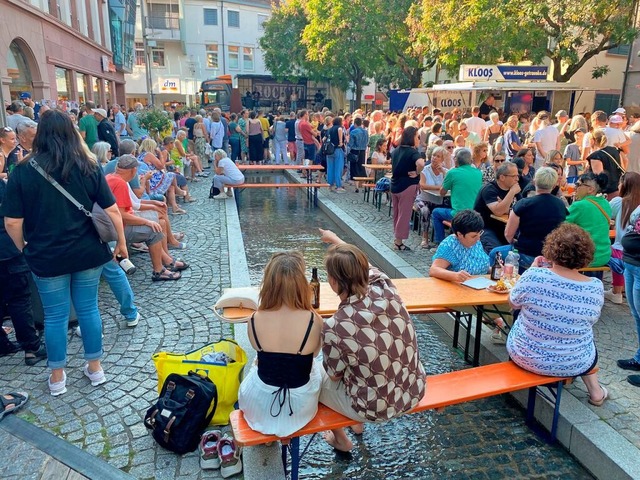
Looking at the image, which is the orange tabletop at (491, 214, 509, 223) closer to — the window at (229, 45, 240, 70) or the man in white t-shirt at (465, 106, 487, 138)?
the man in white t-shirt at (465, 106, 487, 138)

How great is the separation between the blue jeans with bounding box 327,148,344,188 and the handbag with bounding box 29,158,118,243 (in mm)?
8580

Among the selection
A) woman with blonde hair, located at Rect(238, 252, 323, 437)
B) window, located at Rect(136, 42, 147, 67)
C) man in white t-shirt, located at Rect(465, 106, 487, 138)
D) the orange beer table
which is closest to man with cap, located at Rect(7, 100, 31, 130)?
the orange beer table

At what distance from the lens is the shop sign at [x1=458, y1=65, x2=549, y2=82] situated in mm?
18656

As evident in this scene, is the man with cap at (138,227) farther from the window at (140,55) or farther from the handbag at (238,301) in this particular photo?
the window at (140,55)

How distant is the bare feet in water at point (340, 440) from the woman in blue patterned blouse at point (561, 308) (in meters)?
1.31

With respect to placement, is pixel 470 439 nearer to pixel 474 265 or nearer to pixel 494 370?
pixel 494 370

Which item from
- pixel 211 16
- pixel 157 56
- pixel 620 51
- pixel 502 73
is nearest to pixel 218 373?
pixel 502 73

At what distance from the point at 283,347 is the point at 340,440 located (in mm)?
1011

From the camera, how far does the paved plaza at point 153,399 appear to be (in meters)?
3.25

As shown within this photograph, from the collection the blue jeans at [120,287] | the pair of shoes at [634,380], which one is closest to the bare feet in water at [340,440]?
the pair of shoes at [634,380]

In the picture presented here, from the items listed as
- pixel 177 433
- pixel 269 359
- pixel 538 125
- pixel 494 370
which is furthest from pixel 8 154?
pixel 538 125

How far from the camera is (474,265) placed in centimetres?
453

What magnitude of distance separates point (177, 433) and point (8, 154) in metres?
3.94

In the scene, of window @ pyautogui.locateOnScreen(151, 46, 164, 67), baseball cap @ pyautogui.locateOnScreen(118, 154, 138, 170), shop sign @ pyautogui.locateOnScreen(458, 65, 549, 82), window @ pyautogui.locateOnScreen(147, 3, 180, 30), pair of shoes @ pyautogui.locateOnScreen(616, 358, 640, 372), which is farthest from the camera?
window @ pyautogui.locateOnScreen(151, 46, 164, 67)
